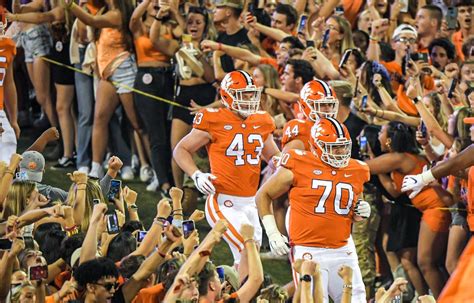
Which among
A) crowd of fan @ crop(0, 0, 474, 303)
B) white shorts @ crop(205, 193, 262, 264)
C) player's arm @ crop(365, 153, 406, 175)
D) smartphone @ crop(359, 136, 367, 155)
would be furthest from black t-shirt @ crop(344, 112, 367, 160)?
white shorts @ crop(205, 193, 262, 264)

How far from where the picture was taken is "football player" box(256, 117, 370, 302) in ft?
38.7

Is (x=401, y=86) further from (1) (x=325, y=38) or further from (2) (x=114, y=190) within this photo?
(2) (x=114, y=190)

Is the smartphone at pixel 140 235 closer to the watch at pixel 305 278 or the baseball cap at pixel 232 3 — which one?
the watch at pixel 305 278

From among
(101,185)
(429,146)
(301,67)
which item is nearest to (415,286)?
(429,146)

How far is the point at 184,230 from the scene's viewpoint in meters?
11.3

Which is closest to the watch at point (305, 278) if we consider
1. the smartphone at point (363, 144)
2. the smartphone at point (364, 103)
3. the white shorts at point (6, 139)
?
the smartphone at point (363, 144)

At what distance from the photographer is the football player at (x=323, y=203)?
11.8 m

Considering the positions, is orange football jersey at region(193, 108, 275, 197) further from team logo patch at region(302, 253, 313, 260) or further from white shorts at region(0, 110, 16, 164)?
white shorts at region(0, 110, 16, 164)

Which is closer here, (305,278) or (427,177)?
(305,278)

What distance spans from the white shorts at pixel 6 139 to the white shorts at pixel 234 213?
1912 millimetres

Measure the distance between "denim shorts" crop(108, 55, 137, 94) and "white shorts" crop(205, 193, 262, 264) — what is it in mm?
2978

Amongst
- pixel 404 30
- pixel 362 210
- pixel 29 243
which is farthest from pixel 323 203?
pixel 404 30

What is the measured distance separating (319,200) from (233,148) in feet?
4.33

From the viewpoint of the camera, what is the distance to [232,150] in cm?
1288
